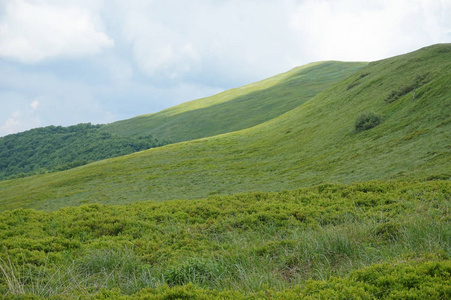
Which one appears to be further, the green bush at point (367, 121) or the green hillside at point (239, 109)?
the green hillside at point (239, 109)

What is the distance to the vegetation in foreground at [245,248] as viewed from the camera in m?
7.25

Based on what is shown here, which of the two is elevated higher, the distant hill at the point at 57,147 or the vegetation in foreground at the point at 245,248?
the distant hill at the point at 57,147

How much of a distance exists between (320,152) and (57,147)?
519 ft

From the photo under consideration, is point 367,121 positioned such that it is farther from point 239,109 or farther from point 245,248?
point 239,109

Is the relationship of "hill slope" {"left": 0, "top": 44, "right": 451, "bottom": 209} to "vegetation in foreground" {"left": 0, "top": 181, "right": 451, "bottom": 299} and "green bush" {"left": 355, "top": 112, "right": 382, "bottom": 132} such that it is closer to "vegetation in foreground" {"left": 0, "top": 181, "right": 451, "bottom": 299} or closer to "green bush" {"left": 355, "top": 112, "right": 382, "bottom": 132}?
"green bush" {"left": 355, "top": 112, "right": 382, "bottom": 132}

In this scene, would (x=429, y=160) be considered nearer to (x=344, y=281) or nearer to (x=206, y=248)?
(x=206, y=248)

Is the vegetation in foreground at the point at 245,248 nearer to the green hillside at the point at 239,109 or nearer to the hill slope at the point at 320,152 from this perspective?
the hill slope at the point at 320,152

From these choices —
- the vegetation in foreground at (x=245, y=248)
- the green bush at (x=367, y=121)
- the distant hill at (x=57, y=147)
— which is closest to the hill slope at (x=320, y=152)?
the green bush at (x=367, y=121)

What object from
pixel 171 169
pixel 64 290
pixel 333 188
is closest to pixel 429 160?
pixel 333 188

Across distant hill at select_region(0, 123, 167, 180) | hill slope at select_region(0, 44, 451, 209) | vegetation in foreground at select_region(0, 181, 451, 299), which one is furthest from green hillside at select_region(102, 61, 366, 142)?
vegetation in foreground at select_region(0, 181, 451, 299)

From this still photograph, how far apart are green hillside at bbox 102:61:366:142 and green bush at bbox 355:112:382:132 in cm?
7705

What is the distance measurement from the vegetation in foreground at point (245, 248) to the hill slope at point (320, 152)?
897 cm

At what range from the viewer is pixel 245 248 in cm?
1148

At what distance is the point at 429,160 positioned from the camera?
77.6 feet
